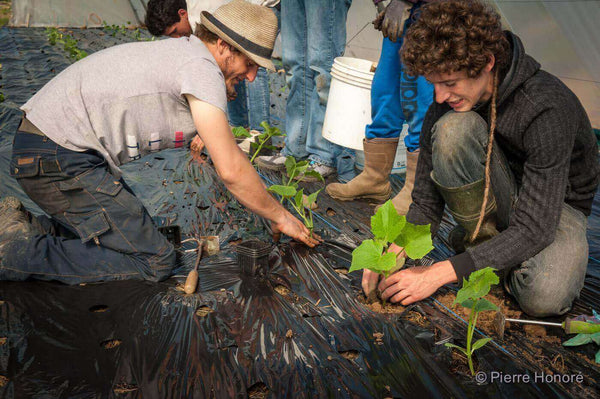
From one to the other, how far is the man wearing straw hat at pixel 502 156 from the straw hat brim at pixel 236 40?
50 centimetres

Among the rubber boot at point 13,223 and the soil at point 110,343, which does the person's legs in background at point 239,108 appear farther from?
the soil at point 110,343

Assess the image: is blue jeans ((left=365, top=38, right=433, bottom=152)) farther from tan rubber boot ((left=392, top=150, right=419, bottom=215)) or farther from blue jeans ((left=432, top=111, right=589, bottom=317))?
blue jeans ((left=432, top=111, right=589, bottom=317))

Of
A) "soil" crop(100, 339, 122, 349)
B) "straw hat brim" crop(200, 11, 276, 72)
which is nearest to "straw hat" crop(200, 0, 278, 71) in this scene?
"straw hat brim" crop(200, 11, 276, 72)

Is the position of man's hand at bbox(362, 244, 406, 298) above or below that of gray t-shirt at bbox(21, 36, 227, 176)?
below

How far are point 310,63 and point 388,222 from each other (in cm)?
167

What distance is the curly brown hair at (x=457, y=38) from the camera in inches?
52.5

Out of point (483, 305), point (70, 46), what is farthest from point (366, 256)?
point (70, 46)

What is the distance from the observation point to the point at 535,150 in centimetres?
142

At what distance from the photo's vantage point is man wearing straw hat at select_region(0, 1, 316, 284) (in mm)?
1617

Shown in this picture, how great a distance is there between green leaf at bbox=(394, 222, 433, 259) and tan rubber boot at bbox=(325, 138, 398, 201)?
3.37 ft

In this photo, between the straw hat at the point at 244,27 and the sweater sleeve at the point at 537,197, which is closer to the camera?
the sweater sleeve at the point at 537,197

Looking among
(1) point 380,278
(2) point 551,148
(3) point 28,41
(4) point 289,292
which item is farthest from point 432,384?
(3) point 28,41

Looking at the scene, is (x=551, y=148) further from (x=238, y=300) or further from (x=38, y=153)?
(x=38, y=153)

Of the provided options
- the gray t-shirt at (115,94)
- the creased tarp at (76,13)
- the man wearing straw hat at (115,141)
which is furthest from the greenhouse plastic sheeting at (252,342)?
the creased tarp at (76,13)
